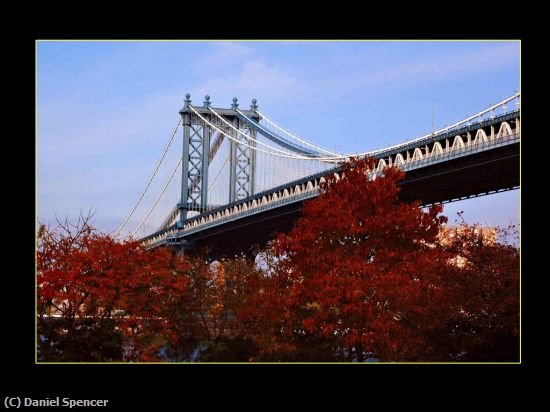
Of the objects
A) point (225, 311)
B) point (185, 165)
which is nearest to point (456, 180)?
point (225, 311)

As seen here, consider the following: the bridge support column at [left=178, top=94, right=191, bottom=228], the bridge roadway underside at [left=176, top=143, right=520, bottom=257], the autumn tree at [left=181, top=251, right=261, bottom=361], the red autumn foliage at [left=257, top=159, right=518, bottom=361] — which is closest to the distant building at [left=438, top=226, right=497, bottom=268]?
the red autumn foliage at [left=257, top=159, right=518, bottom=361]

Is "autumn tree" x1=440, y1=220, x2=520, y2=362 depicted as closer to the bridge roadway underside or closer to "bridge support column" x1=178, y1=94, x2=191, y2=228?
the bridge roadway underside

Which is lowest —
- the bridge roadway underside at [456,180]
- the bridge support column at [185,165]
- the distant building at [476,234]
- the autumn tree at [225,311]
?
the autumn tree at [225,311]

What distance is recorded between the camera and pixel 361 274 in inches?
1069

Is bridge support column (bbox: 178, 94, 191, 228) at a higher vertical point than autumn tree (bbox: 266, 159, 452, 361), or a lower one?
higher

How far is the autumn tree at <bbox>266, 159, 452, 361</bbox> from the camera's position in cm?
2542

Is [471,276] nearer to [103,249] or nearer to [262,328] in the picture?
[262,328]

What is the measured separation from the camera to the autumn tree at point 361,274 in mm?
25425

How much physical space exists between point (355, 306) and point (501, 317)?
506 cm

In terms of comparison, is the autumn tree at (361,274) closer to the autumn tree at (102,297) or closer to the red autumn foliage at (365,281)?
the red autumn foliage at (365,281)

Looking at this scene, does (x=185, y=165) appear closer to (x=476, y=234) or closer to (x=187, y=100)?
(x=187, y=100)

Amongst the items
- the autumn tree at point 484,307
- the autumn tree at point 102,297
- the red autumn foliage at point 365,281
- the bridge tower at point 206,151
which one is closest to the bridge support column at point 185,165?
the bridge tower at point 206,151
